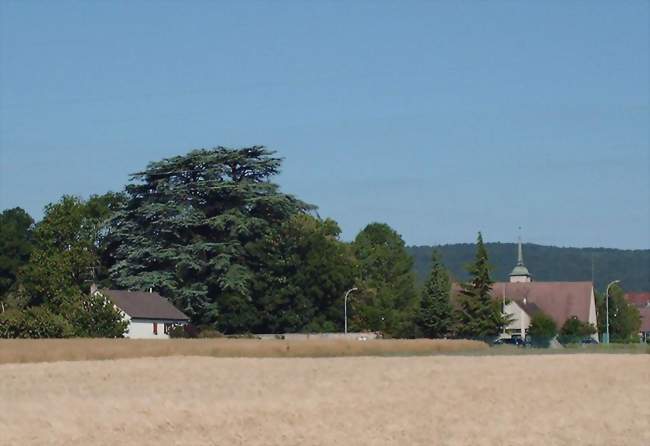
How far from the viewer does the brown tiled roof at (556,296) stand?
511 feet

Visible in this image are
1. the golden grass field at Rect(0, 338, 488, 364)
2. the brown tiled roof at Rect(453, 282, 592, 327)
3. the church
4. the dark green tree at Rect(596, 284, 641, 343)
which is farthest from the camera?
the brown tiled roof at Rect(453, 282, 592, 327)

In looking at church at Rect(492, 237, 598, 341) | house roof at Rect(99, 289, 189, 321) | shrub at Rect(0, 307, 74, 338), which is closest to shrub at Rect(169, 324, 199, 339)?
house roof at Rect(99, 289, 189, 321)

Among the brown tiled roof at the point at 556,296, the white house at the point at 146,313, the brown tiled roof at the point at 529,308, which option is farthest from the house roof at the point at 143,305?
the brown tiled roof at the point at 556,296

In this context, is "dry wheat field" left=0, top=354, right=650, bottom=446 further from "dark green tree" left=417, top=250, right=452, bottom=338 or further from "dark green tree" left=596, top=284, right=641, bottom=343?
"dark green tree" left=596, top=284, right=641, bottom=343

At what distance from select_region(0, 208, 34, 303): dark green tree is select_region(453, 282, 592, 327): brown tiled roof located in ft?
187

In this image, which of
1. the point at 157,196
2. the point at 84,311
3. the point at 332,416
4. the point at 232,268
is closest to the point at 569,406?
the point at 332,416

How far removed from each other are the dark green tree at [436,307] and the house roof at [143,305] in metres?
21.9

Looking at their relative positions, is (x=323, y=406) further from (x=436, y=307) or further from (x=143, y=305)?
(x=436, y=307)

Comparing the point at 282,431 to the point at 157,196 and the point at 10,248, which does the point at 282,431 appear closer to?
the point at 157,196

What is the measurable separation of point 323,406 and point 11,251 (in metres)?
110

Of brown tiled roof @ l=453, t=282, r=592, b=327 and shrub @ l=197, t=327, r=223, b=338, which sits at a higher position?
brown tiled roof @ l=453, t=282, r=592, b=327

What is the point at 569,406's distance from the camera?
30.4 metres

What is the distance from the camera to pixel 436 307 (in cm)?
10981

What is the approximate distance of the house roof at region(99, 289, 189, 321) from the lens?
98975mm
